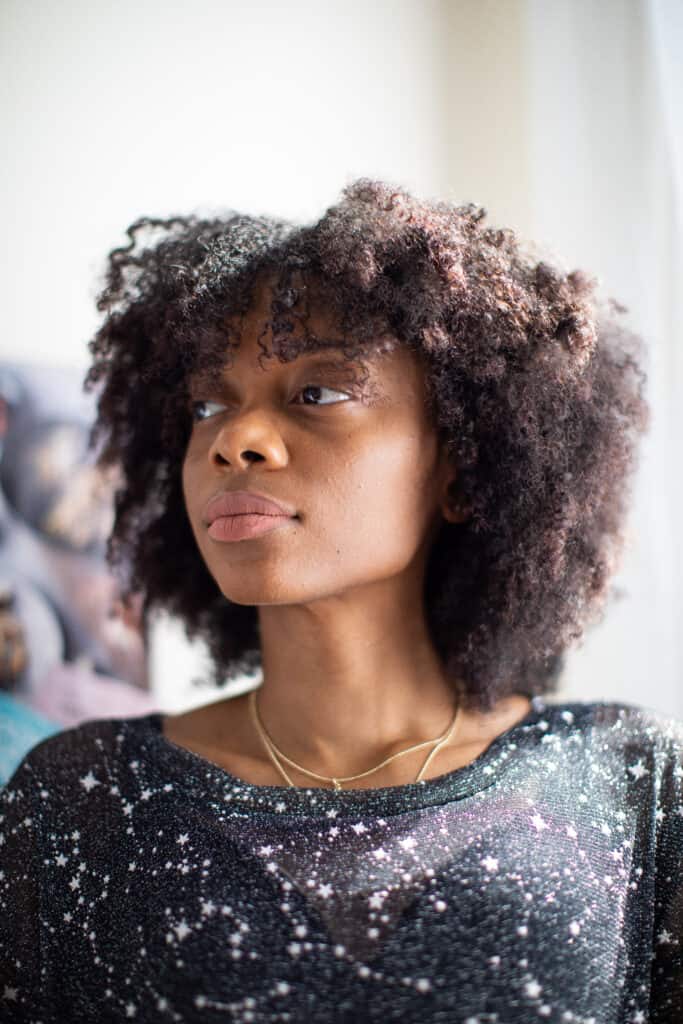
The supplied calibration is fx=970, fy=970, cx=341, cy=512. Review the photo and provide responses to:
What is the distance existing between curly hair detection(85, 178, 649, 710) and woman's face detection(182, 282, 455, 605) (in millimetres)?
26

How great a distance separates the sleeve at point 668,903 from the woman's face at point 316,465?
0.40 metres

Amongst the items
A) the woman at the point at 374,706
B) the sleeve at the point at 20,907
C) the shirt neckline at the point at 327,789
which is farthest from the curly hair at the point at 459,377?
the sleeve at the point at 20,907

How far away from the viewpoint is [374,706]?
43.8 inches

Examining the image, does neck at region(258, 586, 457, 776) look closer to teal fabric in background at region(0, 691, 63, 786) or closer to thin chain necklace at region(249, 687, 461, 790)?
thin chain necklace at region(249, 687, 461, 790)

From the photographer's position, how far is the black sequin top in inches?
35.1

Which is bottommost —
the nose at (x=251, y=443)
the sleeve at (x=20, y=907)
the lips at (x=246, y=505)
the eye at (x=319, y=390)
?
the sleeve at (x=20, y=907)

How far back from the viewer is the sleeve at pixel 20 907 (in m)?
0.99

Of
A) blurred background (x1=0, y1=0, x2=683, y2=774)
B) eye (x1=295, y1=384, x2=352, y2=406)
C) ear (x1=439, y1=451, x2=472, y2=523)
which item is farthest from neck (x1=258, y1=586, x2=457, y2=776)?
blurred background (x1=0, y1=0, x2=683, y2=774)

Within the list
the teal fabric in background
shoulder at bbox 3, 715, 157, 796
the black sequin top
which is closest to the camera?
the black sequin top

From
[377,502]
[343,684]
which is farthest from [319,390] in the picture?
[343,684]

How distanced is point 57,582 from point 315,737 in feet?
1.58

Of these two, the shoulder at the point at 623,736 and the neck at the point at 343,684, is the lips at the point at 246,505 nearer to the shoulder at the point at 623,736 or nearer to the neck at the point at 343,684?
the neck at the point at 343,684

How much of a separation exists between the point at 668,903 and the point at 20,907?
0.68 metres

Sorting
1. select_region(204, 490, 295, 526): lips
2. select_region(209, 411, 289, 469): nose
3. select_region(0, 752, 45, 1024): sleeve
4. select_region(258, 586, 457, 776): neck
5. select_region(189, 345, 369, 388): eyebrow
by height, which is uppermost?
select_region(189, 345, 369, 388): eyebrow
